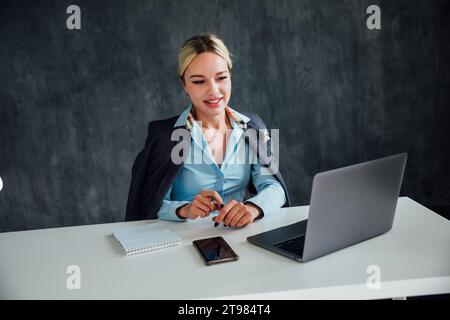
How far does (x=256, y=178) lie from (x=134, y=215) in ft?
1.83

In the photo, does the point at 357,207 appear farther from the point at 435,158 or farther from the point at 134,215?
the point at 435,158

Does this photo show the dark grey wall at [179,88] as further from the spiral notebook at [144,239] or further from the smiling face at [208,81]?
the spiral notebook at [144,239]

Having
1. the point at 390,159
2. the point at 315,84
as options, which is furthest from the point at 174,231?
the point at 315,84

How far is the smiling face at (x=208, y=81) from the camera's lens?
2.01 m

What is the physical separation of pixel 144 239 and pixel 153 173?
1.74ft

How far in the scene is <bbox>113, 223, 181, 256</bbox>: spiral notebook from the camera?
1.52 meters

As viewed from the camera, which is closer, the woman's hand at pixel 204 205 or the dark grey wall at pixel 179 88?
the woman's hand at pixel 204 205

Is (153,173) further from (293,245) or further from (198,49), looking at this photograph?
(293,245)

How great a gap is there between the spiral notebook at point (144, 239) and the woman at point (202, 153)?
0.25m

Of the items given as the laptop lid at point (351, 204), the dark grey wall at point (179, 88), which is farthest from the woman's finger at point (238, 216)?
the dark grey wall at point (179, 88)

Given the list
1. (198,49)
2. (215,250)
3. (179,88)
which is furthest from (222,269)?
(179,88)

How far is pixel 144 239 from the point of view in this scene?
1.58 meters

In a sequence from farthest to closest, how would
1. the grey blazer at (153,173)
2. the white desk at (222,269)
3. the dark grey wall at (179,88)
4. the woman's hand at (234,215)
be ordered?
the dark grey wall at (179,88) < the grey blazer at (153,173) < the woman's hand at (234,215) < the white desk at (222,269)

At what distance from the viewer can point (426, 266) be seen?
53.5 inches
